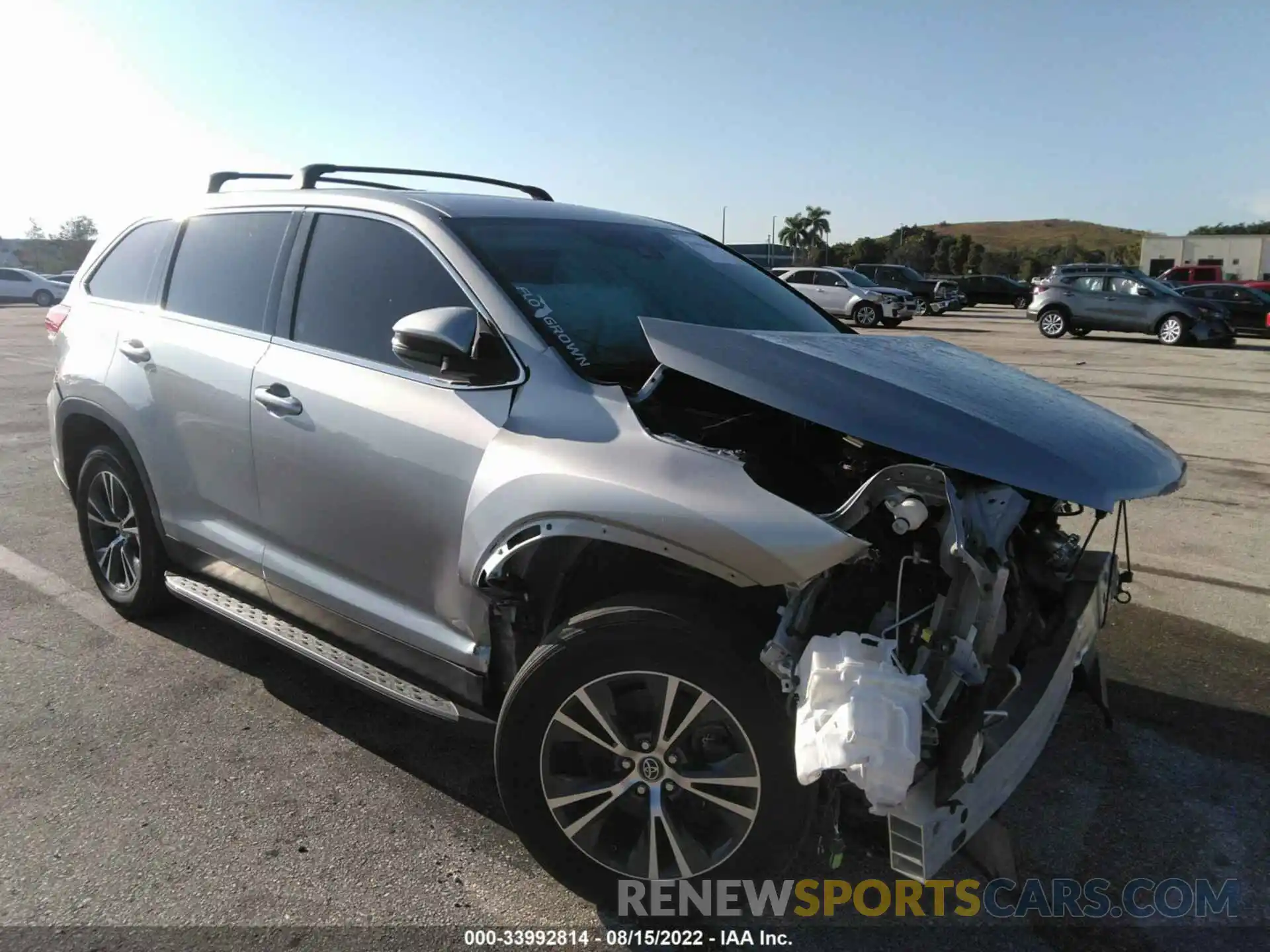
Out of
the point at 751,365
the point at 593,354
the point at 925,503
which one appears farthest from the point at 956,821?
the point at 593,354

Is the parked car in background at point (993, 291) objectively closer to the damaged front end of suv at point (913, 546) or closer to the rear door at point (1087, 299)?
the rear door at point (1087, 299)

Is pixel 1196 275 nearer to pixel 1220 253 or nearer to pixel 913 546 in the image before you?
pixel 1220 253

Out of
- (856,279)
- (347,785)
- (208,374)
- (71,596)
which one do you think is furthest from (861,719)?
(856,279)

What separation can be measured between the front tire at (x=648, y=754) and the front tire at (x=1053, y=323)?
23.9m

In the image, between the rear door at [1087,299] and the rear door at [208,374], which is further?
the rear door at [1087,299]

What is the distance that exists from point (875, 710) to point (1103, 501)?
2.49 ft

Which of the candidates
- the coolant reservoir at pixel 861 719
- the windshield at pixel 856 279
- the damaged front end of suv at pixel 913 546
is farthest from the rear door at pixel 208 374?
the windshield at pixel 856 279

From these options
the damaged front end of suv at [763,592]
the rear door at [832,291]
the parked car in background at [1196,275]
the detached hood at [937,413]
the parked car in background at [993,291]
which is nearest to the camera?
the damaged front end of suv at [763,592]

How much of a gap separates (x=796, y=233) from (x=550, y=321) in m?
106

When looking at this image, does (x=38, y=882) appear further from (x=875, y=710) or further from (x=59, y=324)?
(x=59, y=324)

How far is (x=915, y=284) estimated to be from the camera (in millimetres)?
32906

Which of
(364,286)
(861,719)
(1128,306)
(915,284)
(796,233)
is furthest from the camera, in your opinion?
(796,233)

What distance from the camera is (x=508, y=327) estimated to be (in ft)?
9.46

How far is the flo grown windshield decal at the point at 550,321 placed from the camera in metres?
2.87
